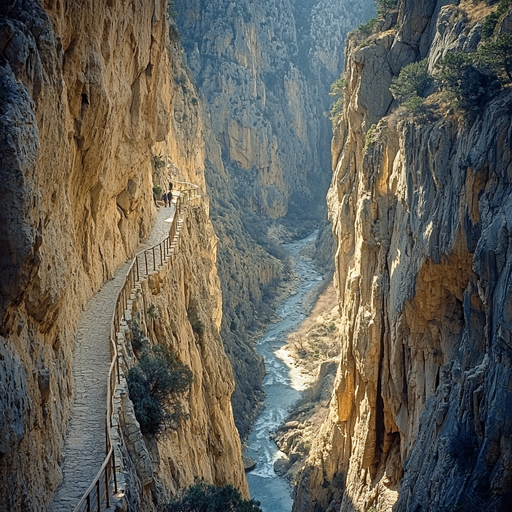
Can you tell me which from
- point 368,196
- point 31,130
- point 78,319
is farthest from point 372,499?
point 31,130

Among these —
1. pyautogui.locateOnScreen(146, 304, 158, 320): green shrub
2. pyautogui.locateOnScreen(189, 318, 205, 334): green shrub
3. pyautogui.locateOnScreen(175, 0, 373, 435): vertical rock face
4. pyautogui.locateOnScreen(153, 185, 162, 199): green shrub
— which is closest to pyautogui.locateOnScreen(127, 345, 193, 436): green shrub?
pyautogui.locateOnScreen(146, 304, 158, 320): green shrub

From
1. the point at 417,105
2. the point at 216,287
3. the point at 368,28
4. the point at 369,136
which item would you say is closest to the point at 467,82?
the point at 417,105

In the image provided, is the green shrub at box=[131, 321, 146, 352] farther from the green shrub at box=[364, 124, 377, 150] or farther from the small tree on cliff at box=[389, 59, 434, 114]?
the green shrub at box=[364, 124, 377, 150]

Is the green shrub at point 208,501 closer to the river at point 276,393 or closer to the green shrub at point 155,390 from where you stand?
the green shrub at point 155,390

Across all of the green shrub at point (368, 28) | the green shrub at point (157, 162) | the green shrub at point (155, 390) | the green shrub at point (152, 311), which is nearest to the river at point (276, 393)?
the green shrub at point (157, 162)

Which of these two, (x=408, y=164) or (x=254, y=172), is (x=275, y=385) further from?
(x=254, y=172)

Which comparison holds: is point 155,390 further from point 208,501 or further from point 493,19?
point 493,19
